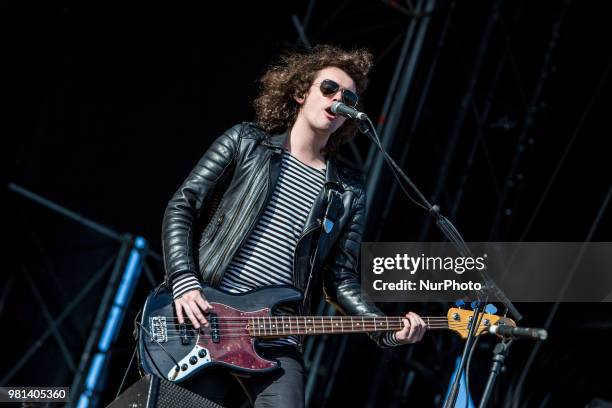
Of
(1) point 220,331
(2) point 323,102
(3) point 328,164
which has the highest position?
(2) point 323,102

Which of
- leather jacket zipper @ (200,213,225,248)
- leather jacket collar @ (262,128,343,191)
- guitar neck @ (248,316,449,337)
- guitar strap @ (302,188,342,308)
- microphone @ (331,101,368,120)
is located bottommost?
guitar neck @ (248,316,449,337)

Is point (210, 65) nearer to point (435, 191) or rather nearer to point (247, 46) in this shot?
point (247, 46)

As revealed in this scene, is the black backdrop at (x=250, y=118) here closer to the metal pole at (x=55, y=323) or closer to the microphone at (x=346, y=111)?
the metal pole at (x=55, y=323)

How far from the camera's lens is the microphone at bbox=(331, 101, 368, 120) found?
3375mm

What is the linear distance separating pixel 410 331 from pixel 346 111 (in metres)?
0.96

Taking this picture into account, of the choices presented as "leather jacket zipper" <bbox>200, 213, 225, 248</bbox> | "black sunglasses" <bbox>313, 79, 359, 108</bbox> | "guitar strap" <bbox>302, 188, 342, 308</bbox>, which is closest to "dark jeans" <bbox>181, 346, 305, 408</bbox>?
"guitar strap" <bbox>302, 188, 342, 308</bbox>

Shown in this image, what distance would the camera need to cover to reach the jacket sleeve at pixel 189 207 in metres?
3.29

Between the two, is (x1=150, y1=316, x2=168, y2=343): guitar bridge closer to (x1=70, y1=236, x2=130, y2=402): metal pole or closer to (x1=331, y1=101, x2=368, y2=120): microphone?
(x1=331, y1=101, x2=368, y2=120): microphone

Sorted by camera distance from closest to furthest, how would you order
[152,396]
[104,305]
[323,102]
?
[152,396] < [323,102] < [104,305]

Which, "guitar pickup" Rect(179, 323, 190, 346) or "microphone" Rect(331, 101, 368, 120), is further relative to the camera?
"microphone" Rect(331, 101, 368, 120)

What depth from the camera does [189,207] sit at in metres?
3.44

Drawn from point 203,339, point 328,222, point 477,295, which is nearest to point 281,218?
point 328,222

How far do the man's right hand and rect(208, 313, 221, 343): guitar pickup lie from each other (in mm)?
36

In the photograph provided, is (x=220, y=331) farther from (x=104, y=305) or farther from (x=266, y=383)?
(x=104, y=305)
